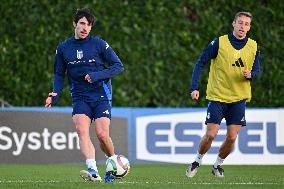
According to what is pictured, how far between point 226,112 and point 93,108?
2170mm

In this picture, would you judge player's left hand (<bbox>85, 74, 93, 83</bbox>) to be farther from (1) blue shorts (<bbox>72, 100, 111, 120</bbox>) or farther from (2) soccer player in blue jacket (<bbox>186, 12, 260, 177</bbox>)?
(2) soccer player in blue jacket (<bbox>186, 12, 260, 177</bbox>)

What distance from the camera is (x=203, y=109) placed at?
1939 cm

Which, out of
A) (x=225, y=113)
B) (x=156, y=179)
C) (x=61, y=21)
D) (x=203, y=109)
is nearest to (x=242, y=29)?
(x=225, y=113)

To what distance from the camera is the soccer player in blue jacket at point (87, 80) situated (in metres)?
12.5

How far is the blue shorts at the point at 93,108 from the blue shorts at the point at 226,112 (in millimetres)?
1794

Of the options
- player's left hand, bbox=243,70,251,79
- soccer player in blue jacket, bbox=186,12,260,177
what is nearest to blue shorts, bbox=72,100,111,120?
soccer player in blue jacket, bbox=186,12,260,177

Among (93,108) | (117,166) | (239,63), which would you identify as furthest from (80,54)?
(239,63)

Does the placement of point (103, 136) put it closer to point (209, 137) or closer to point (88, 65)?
point (88, 65)

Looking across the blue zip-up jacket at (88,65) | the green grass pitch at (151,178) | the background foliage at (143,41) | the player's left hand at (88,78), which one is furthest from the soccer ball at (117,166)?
the background foliage at (143,41)

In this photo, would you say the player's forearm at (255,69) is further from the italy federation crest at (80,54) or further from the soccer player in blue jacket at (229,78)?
the italy federation crest at (80,54)

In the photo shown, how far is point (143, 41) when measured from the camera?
21.3 metres

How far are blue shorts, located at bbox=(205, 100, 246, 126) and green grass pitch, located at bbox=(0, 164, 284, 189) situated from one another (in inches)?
29.6

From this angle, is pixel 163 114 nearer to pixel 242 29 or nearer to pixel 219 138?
pixel 219 138

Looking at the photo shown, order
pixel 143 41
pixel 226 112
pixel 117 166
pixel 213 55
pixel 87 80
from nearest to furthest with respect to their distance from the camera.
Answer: pixel 117 166
pixel 87 80
pixel 213 55
pixel 226 112
pixel 143 41
